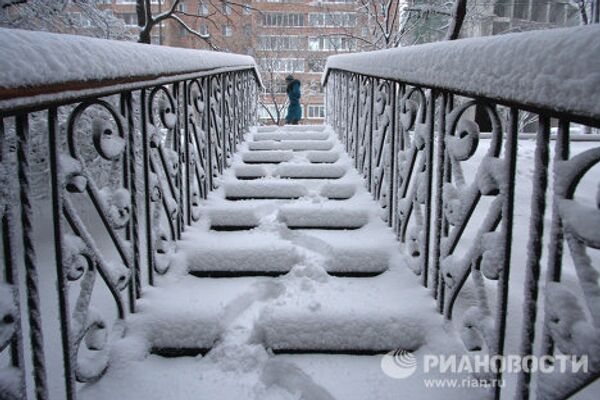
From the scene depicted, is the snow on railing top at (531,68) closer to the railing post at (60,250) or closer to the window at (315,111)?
the railing post at (60,250)

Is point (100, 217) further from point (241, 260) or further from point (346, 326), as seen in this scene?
point (346, 326)

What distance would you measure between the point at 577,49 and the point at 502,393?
1.14 m

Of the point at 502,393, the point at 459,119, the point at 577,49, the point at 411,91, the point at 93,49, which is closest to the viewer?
the point at 577,49

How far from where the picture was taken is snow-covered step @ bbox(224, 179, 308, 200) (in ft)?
11.7

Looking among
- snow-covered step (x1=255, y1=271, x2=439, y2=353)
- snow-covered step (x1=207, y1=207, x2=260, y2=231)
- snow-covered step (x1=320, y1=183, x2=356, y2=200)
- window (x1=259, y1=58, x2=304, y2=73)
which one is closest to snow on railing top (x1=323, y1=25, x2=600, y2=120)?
snow-covered step (x1=255, y1=271, x2=439, y2=353)

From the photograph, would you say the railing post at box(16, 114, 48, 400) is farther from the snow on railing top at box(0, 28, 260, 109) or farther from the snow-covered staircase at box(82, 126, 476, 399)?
the snow-covered staircase at box(82, 126, 476, 399)

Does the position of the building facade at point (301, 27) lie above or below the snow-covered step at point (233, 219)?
above

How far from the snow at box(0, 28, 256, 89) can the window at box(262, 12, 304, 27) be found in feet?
124

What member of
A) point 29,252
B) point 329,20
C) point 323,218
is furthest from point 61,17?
point 329,20

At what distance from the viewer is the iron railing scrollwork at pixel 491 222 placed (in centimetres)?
104

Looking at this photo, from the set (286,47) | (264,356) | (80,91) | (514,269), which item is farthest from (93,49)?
(286,47)

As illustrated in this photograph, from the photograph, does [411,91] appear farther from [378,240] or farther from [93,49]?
[93,49]

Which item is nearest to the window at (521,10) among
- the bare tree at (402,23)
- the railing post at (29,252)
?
the bare tree at (402,23)

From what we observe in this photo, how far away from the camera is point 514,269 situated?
8.18ft
